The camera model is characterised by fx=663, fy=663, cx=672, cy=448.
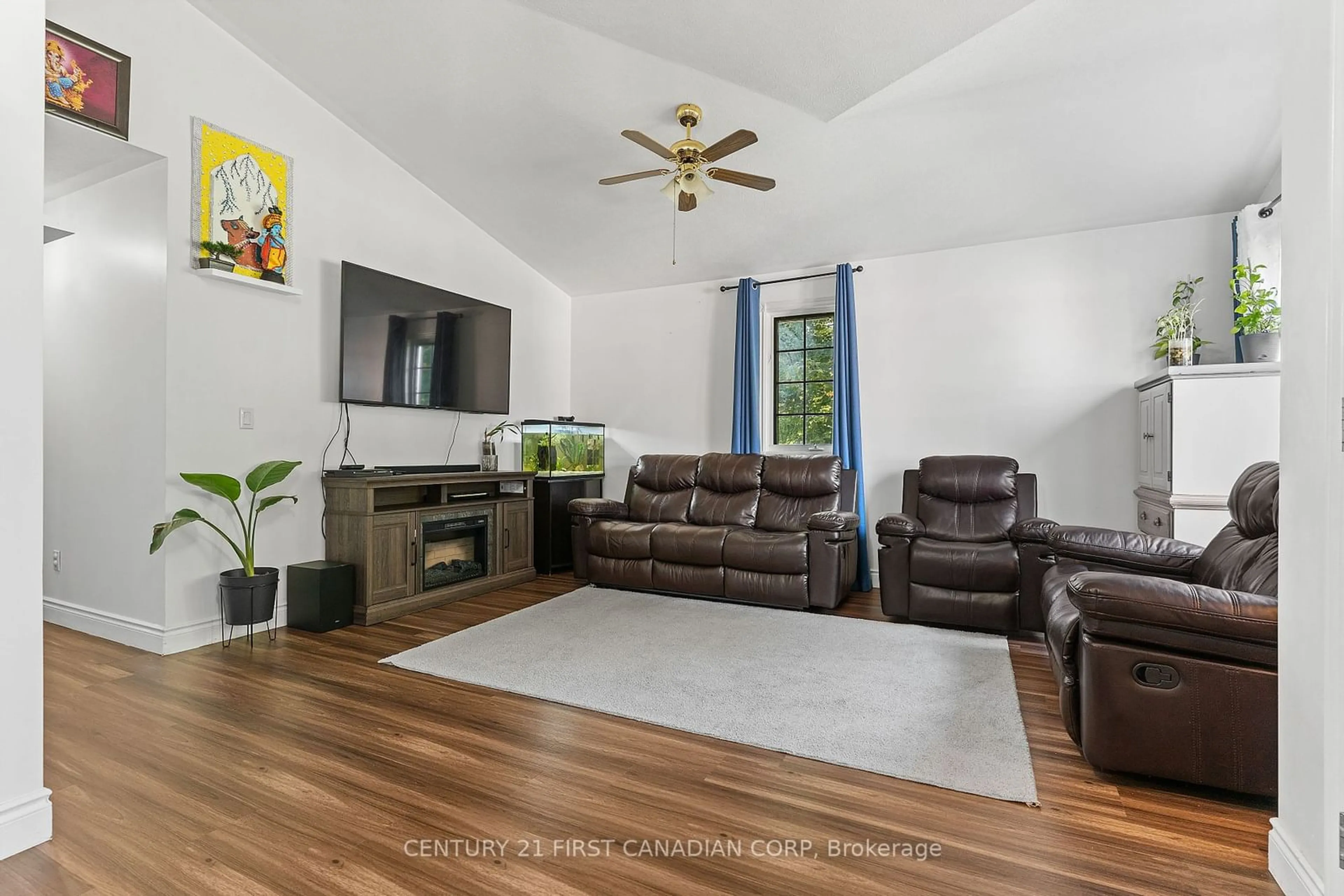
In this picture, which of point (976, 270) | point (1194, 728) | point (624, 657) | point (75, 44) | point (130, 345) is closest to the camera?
point (1194, 728)

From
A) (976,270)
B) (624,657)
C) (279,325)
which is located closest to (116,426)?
(279,325)

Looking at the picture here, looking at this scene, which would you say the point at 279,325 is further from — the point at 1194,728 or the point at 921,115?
the point at 1194,728

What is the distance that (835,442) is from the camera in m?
5.28

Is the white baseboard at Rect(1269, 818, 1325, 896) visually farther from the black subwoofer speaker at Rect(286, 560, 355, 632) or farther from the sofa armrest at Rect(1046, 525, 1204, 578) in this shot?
the black subwoofer speaker at Rect(286, 560, 355, 632)

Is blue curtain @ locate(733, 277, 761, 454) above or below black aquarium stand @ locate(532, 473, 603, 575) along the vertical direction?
above

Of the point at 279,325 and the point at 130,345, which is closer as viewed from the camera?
the point at 130,345

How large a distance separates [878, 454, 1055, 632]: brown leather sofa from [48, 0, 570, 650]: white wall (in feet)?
11.2

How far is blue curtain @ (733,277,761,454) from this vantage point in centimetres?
561

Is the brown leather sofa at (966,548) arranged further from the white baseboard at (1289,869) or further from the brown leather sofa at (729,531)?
the white baseboard at (1289,869)

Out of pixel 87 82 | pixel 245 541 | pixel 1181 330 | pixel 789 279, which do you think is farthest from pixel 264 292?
pixel 1181 330

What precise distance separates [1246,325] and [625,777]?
4.09 meters

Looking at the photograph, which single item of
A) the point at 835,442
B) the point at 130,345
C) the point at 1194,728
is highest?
the point at 130,345

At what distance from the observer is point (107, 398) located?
363 centimetres

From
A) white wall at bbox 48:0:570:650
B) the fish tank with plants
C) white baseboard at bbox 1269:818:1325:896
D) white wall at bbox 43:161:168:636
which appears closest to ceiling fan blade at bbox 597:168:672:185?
white wall at bbox 48:0:570:650
